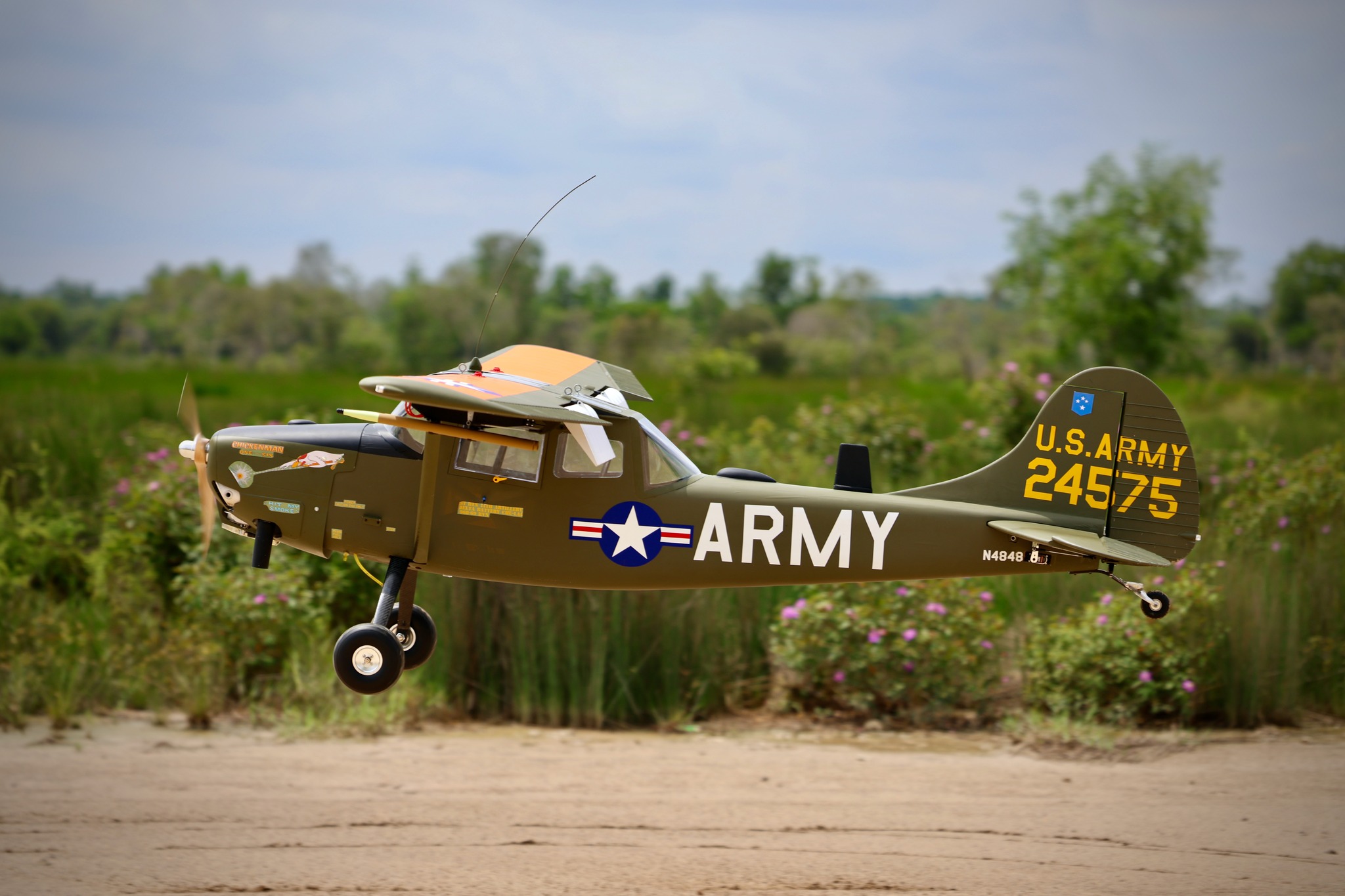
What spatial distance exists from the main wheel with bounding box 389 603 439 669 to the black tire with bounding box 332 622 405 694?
511 millimetres

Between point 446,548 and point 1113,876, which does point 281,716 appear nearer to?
point 446,548

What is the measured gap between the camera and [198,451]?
6211mm

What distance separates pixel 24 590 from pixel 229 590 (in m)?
3.45

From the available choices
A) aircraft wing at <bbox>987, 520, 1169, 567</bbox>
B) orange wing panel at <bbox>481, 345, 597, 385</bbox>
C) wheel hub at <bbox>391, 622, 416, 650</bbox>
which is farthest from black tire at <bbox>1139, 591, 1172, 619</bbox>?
wheel hub at <bbox>391, 622, 416, 650</bbox>

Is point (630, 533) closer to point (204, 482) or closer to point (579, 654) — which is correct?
point (204, 482)

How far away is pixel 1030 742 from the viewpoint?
35.9ft

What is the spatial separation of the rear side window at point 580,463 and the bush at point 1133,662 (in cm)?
723

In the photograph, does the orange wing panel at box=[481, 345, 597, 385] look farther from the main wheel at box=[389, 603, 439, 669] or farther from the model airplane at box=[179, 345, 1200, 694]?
the main wheel at box=[389, 603, 439, 669]

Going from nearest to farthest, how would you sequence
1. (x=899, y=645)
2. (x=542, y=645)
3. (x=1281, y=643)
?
(x=1281, y=643) < (x=899, y=645) < (x=542, y=645)

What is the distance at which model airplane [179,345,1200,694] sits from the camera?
5.95m

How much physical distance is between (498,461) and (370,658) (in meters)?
1.27

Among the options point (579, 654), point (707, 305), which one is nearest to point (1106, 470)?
point (579, 654)

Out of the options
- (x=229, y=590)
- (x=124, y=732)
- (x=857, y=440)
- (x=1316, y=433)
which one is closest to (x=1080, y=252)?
(x=1316, y=433)

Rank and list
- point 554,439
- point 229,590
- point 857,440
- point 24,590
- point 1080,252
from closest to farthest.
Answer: point 554,439
point 229,590
point 24,590
point 857,440
point 1080,252
